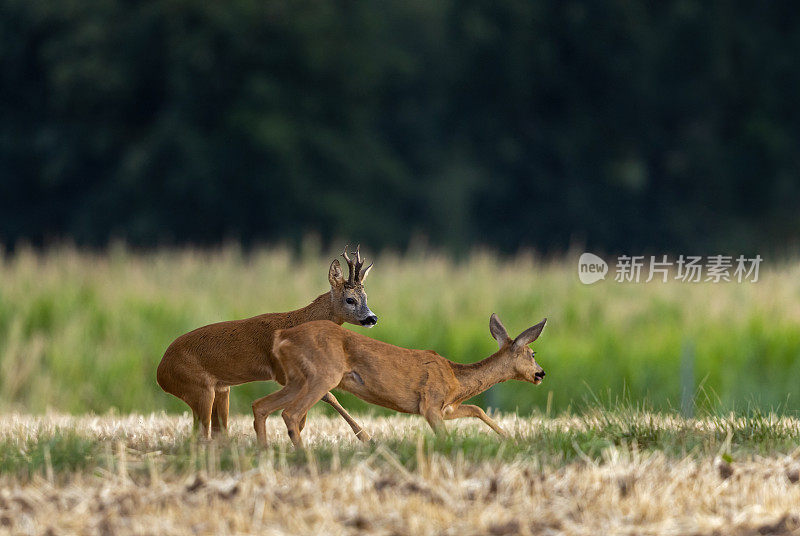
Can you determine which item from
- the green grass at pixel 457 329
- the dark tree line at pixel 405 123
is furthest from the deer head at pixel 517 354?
the dark tree line at pixel 405 123

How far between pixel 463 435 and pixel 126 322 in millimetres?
5751

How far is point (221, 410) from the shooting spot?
5434 millimetres

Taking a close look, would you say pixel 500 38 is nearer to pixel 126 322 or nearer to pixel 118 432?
pixel 126 322

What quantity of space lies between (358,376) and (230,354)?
568 millimetres

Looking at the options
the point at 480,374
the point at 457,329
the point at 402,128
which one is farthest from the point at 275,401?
the point at 402,128

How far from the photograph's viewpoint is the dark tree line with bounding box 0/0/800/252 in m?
26.5

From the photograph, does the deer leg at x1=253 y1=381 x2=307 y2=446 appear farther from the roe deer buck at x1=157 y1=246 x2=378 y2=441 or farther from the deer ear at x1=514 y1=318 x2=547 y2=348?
the deer ear at x1=514 y1=318 x2=547 y2=348

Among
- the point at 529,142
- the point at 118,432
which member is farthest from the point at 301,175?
the point at 118,432

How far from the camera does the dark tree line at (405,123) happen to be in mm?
26547

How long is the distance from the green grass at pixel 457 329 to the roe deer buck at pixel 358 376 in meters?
3.97

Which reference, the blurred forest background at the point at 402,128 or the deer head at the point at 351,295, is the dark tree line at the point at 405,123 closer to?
the blurred forest background at the point at 402,128

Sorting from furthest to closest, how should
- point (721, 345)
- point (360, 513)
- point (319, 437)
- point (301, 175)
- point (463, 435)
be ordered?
point (301, 175) < point (721, 345) < point (319, 437) < point (463, 435) < point (360, 513)

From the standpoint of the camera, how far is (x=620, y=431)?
19.1ft

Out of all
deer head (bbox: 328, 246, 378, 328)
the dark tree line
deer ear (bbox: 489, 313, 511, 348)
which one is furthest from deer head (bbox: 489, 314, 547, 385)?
the dark tree line
